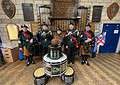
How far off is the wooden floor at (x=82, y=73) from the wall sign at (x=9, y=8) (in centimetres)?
179

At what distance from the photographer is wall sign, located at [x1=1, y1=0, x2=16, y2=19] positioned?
404 cm

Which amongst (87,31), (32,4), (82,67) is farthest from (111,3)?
(32,4)

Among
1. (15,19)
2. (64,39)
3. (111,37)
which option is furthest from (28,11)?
(111,37)

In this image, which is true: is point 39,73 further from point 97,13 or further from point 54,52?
point 97,13

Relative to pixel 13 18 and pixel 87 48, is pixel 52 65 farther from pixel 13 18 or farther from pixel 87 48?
pixel 13 18

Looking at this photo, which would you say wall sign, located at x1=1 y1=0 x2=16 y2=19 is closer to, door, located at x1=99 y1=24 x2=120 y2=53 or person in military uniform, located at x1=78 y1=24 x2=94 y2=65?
person in military uniform, located at x1=78 y1=24 x2=94 y2=65

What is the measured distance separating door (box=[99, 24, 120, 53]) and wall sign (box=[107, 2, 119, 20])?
41 centimetres

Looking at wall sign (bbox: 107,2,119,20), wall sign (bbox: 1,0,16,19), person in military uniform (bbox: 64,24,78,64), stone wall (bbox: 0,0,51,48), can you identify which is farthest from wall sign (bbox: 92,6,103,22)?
wall sign (bbox: 1,0,16,19)

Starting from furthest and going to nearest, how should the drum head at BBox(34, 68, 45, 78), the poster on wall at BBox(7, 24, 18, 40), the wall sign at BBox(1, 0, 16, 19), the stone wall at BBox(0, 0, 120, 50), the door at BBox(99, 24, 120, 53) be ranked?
1. the door at BBox(99, 24, 120, 53)
2. the poster on wall at BBox(7, 24, 18, 40)
3. the stone wall at BBox(0, 0, 120, 50)
4. the wall sign at BBox(1, 0, 16, 19)
5. the drum head at BBox(34, 68, 45, 78)

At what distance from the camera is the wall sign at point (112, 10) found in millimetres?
4538

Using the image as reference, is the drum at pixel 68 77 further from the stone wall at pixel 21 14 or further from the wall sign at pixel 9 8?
the wall sign at pixel 9 8

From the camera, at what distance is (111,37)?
5.03 metres

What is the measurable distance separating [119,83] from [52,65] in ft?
6.18

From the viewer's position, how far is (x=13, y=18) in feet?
14.0
